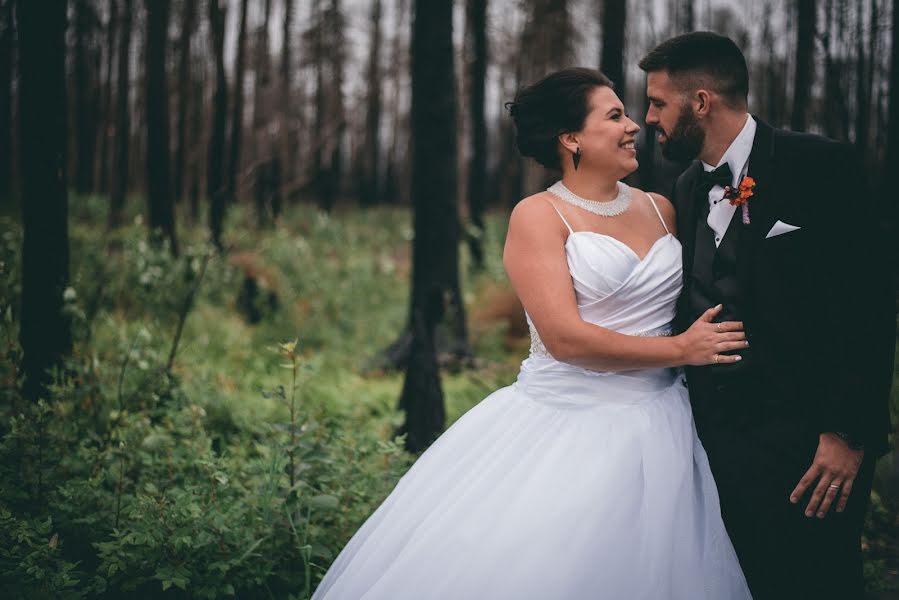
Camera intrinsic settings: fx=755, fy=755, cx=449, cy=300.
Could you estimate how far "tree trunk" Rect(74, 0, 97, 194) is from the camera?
20.0 m

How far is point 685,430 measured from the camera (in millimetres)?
2543

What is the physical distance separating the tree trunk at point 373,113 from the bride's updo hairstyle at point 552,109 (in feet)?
74.1

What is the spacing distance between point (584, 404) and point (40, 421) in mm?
2661

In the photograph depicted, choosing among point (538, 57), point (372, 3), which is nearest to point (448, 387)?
point (538, 57)

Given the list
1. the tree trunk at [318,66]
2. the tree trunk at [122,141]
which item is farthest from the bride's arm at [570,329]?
the tree trunk at [318,66]

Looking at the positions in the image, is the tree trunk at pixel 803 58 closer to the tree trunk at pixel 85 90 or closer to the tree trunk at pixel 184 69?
the tree trunk at pixel 184 69

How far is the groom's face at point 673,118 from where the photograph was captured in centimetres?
257

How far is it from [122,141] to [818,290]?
15.7 m

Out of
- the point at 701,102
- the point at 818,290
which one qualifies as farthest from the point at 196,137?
the point at 818,290

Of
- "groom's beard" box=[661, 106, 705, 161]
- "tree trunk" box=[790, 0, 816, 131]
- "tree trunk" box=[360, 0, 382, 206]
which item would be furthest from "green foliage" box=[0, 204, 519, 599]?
"tree trunk" box=[360, 0, 382, 206]

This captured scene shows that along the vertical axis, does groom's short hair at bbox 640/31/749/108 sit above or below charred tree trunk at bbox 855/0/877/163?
below

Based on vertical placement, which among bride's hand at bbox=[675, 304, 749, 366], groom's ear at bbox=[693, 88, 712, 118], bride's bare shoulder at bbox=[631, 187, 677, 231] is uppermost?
groom's ear at bbox=[693, 88, 712, 118]

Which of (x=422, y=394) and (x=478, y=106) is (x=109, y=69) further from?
(x=422, y=394)

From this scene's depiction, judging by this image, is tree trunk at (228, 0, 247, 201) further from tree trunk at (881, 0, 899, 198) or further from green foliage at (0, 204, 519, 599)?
tree trunk at (881, 0, 899, 198)
